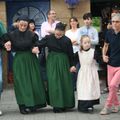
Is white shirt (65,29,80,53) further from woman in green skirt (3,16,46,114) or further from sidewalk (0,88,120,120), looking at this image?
woman in green skirt (3,16,46,114)

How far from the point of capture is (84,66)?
31.0 ft

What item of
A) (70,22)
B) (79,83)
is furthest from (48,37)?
(70,22)

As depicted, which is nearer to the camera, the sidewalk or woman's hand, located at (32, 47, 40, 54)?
the sidewalk

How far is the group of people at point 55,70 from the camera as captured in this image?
920 cm

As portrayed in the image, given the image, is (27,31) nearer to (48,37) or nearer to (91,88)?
(48,37)

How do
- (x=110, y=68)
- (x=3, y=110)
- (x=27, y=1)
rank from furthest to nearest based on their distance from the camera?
(x=27, y=1)
(x=3, y=110)
(x=110, y=68)

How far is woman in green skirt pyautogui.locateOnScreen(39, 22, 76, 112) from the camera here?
9328mm

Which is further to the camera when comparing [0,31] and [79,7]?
[79,7]

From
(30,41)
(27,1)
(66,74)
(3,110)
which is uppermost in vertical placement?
(27,1)

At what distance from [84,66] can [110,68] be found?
546 millimetres

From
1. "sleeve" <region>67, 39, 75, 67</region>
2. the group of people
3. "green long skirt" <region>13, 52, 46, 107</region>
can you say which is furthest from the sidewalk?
"sleeve" <region>67, 39, 75, 67</region>

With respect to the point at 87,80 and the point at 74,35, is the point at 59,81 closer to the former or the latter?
the point at 87,80

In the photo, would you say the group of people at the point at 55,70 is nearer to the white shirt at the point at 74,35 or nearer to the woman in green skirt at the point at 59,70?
the woman in green skirt at the point at 59,70

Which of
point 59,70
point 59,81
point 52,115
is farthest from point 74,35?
point 52,115
